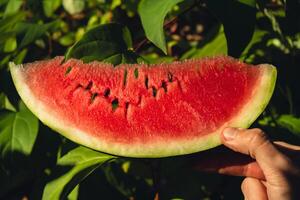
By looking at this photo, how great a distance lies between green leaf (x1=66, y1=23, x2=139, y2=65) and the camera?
1.22 meters

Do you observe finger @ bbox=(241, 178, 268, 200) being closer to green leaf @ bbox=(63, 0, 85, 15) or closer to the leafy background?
the leafy background

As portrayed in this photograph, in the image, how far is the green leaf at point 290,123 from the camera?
1.48 meters

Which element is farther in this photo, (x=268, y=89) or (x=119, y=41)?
(x=119, y=41)

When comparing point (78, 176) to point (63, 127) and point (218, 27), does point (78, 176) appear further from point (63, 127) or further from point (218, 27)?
point (218, 27)

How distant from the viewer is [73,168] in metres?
1.25

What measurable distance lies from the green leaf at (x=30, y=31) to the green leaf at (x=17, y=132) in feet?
0.82

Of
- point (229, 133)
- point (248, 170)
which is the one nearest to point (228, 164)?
point (248, 170)

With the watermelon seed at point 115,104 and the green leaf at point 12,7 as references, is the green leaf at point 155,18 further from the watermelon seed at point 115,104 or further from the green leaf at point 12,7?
the green leaf at point 12,7

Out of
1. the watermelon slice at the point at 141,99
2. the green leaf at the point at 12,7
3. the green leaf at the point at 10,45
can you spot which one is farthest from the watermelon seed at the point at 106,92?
the green leaf at the point at 12,7

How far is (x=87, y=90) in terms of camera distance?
3.99 ft

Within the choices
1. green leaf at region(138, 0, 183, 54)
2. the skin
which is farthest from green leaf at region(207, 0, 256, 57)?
the skin

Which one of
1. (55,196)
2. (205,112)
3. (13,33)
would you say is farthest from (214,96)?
(13,33)

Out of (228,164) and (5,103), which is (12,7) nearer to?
(5,103)

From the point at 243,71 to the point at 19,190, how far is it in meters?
1.09
